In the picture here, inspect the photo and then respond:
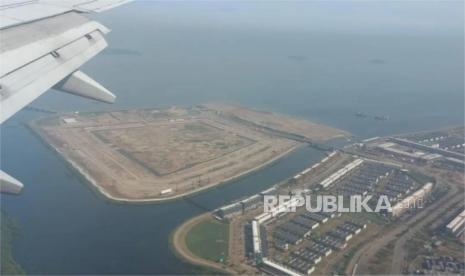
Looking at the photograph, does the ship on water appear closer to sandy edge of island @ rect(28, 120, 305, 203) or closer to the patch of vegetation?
sandy edge of island @ rect(28, 120, 305, 203)

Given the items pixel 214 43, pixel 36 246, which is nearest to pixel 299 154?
pixel 36 246

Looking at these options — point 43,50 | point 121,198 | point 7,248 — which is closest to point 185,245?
point 121,198

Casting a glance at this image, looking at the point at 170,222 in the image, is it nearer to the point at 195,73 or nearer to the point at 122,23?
the point at 195,73

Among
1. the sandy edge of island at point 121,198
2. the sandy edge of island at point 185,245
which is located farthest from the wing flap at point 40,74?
the sandy edge of island at point 121,198

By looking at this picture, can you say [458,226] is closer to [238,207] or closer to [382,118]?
[238,207]

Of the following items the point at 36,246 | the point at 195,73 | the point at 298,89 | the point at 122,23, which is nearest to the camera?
the point at 36,246

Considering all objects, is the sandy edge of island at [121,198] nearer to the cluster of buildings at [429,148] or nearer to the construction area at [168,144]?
the construction area at [168,144]

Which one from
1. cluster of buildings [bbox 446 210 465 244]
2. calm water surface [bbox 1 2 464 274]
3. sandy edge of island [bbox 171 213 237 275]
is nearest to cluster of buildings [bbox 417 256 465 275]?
cluster of buildings [bbox 446 210 465 244]
